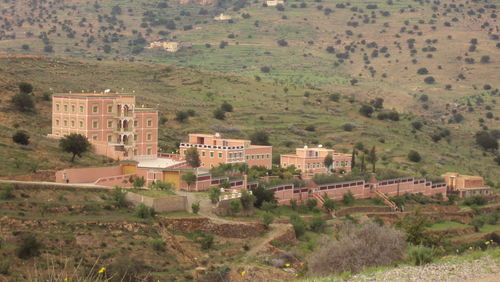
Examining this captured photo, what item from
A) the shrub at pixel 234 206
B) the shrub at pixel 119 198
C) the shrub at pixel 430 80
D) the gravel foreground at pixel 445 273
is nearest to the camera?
the gravel foreground at pixel 445 273

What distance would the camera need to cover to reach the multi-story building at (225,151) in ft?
180

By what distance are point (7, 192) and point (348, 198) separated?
24.2m

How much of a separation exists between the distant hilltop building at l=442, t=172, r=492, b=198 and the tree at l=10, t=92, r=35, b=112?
30.1 meters

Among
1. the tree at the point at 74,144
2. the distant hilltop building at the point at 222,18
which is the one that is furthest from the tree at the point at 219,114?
the distant hilltop building at the point at 222,18

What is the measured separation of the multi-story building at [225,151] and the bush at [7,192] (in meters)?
19.3

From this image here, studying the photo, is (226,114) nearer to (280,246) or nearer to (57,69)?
(57,69)

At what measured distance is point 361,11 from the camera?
528 feet

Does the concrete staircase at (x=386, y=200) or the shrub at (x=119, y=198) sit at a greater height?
the shrub at (x=119, y=198)

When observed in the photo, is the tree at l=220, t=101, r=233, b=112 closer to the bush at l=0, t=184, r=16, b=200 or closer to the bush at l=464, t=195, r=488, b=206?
the bush at l=464, t=195, r=488, b=206

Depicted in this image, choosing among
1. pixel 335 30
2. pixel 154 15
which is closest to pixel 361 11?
pixel 335 30

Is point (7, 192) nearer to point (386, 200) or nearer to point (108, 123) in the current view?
point (108, 123)

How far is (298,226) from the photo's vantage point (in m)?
45.2

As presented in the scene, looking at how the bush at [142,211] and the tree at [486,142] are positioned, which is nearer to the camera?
the bush at [142,211]

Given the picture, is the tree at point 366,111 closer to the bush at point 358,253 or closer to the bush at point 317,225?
the bush at point 317,225
